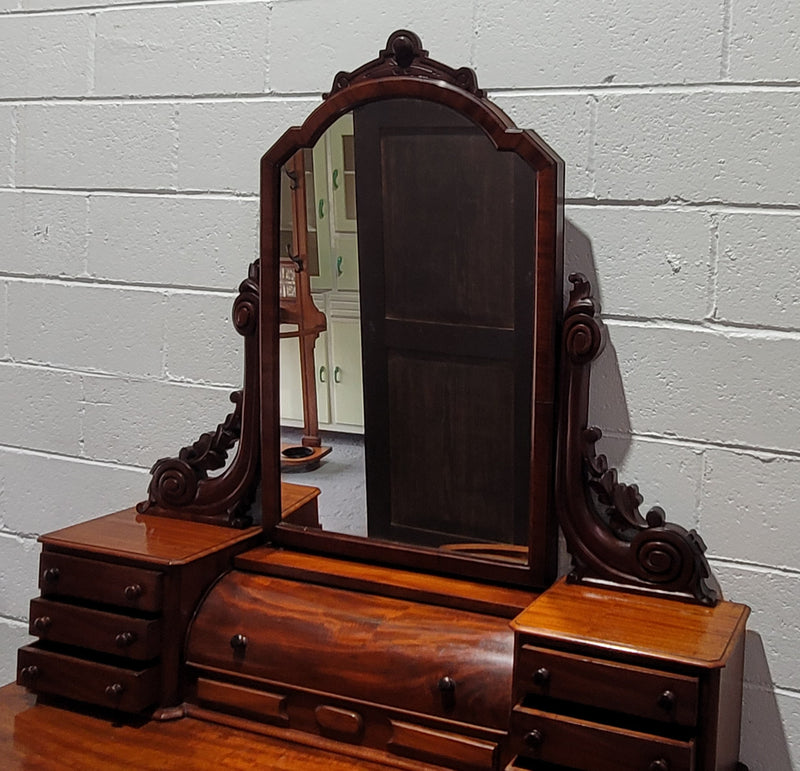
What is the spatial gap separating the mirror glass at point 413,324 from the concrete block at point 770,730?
411mm

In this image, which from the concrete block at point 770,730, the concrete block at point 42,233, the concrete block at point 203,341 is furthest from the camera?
the concrete block at point 42,233

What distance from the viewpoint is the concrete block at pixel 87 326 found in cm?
213

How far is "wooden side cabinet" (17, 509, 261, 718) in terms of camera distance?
1750mm

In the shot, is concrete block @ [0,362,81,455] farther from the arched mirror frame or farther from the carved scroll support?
the arched mirror frame

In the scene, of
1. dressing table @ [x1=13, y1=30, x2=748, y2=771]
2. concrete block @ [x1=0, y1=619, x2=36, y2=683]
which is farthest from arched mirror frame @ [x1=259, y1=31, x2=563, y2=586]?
concrete block @ [x1=0, y1=619, x2=36, y2=683]

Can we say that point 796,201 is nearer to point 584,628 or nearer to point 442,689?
point 584,628

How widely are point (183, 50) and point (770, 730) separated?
4.81 feet

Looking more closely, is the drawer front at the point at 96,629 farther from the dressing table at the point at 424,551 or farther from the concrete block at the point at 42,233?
the concrete block at the point at 42,233

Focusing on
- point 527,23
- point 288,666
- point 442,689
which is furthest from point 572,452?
point 527,23

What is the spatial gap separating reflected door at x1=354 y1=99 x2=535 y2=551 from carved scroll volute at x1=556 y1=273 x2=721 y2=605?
60mm

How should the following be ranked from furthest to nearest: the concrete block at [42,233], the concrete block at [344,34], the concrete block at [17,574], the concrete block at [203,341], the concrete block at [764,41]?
1. the concrete block at [17,574]
2. the concrete block at [42,233]
3. the concrete block at [203,341]
4. the concrete block at [344,34]
5. the concrete block at [764,41]

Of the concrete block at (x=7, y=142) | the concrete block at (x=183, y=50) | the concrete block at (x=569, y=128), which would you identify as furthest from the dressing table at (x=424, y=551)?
the concrete block at (x=7, y=142)

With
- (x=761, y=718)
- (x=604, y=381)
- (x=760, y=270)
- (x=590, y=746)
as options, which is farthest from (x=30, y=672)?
(x=760, y=270)

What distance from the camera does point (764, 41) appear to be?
1.59m
